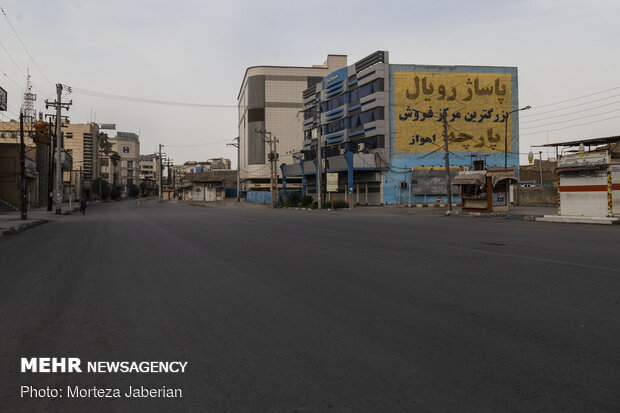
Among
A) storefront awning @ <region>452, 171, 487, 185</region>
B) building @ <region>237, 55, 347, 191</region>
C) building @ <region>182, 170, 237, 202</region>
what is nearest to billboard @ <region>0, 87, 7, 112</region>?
storefront awning @ <region>452, 171, 487, 185</region>

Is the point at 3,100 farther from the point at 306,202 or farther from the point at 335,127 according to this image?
the point at 335,127

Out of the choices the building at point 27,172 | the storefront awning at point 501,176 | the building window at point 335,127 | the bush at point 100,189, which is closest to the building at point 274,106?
the bush at point 100,189

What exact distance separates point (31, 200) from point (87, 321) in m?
57.0

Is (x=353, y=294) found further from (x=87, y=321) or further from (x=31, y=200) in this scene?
(x=31, y=200)

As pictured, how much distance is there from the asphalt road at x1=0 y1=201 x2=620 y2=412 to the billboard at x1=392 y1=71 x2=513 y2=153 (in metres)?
46.3

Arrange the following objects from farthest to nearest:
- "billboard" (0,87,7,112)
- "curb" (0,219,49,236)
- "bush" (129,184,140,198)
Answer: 1. "bush" (129,184,140,198)
2. "billboard" (0,87,7,112)
3. "curb" (0,219,49,236)

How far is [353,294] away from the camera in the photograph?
20.0 ft

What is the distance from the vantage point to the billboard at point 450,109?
5338 centimetres

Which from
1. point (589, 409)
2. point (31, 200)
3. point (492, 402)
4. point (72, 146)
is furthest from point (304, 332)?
point (72, 146)

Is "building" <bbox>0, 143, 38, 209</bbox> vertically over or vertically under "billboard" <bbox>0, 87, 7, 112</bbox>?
under

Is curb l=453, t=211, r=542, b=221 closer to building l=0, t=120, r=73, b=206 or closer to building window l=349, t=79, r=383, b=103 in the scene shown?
building window l=349, t=79, r=383, b=103

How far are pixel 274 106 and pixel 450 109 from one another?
56346 millimetres

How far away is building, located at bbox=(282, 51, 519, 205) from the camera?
174 ft

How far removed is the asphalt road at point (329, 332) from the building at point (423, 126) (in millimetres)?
44524
